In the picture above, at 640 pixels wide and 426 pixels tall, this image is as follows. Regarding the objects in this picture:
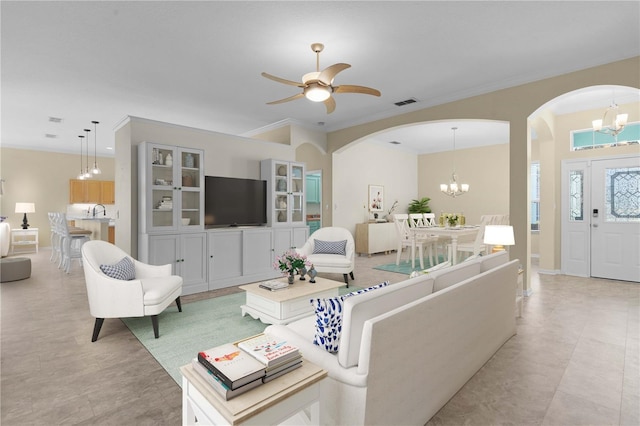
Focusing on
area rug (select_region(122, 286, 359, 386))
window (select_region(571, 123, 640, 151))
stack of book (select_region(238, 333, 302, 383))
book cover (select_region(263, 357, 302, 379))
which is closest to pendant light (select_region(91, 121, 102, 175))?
area rug (select_region(122, 286, 359, 386))

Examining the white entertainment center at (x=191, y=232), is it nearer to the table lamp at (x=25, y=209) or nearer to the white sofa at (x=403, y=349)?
the white sofa at (x=403, y=349)

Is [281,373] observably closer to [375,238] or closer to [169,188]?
[169,188]

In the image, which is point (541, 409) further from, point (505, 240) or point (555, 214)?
point (555, 214)

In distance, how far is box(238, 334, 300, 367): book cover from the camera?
131 cm

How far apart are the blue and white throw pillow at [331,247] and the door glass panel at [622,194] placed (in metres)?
4.49

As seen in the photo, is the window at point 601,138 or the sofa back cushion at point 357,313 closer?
the sofa back cushion at point 357,313

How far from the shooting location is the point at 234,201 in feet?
17.7

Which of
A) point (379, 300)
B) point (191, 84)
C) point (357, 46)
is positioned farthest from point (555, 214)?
point (191, 84)

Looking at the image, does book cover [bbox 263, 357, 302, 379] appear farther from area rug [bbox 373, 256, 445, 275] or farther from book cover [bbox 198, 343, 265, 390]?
Result: area rug [bbox 373, 256, 445, 275]

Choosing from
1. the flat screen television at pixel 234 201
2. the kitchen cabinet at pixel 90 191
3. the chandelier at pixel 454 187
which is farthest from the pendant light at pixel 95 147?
the chandelier at pixel 454 187

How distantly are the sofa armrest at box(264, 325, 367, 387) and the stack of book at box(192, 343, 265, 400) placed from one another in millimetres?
368

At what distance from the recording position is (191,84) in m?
4.39

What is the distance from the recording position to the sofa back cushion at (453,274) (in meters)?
2.06

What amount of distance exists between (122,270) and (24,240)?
7.71 metres
